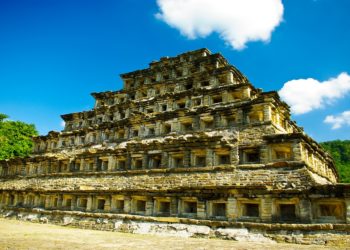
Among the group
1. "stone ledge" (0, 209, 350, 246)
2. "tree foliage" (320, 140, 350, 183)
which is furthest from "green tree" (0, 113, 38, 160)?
"tree foliage" (320, 140, 350, 183)

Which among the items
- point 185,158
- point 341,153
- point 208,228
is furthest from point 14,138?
point 341,153

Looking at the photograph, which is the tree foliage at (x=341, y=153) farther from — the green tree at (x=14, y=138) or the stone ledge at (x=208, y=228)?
the green tree at (x=14, y=138)

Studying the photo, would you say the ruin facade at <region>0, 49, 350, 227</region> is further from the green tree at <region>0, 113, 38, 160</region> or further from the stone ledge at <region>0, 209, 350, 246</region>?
the green tree at <region>0, 113, 38, 160</region>

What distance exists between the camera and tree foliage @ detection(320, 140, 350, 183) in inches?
1931

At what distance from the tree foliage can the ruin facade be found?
2033 cm

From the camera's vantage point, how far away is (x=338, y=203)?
571 inches

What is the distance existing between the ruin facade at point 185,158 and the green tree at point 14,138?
930 cm

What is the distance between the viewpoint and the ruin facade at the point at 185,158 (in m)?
16.5

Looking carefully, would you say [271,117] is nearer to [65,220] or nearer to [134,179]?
[134,179]

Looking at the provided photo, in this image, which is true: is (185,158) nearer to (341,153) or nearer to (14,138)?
(14,138)

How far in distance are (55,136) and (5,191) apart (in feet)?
24.7

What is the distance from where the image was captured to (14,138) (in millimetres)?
44000

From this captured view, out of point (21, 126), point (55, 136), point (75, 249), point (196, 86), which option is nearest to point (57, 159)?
point (55, 136)

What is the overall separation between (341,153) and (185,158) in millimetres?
47698
